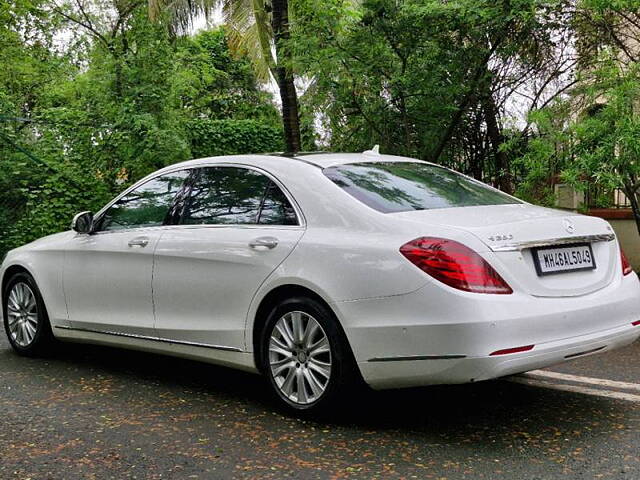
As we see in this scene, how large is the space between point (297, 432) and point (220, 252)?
126 centimetres

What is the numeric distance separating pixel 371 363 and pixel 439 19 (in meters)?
6.58

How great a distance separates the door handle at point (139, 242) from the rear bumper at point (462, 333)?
1.85 m

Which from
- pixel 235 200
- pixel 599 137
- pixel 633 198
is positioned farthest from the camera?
pixel 633 198

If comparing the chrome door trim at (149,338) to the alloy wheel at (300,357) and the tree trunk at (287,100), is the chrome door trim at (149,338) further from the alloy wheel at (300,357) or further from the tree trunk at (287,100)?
the tree trunk at (287,100)

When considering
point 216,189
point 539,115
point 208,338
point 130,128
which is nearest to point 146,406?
point 208,338

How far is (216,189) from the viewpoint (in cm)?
577

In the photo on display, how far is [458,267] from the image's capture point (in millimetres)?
4348

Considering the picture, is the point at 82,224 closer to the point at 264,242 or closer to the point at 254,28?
the point at 264,242

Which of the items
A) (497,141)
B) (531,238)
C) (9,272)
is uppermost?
(497,141)

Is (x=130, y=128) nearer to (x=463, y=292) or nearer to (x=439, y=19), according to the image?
(x=439, y=19)

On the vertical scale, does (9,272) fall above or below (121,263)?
below

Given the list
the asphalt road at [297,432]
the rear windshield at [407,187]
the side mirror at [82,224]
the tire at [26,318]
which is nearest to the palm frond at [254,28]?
the tire at [26,318]

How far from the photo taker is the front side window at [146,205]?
6.07m

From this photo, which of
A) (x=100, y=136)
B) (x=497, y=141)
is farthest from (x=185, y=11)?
(x=497, y=141)
